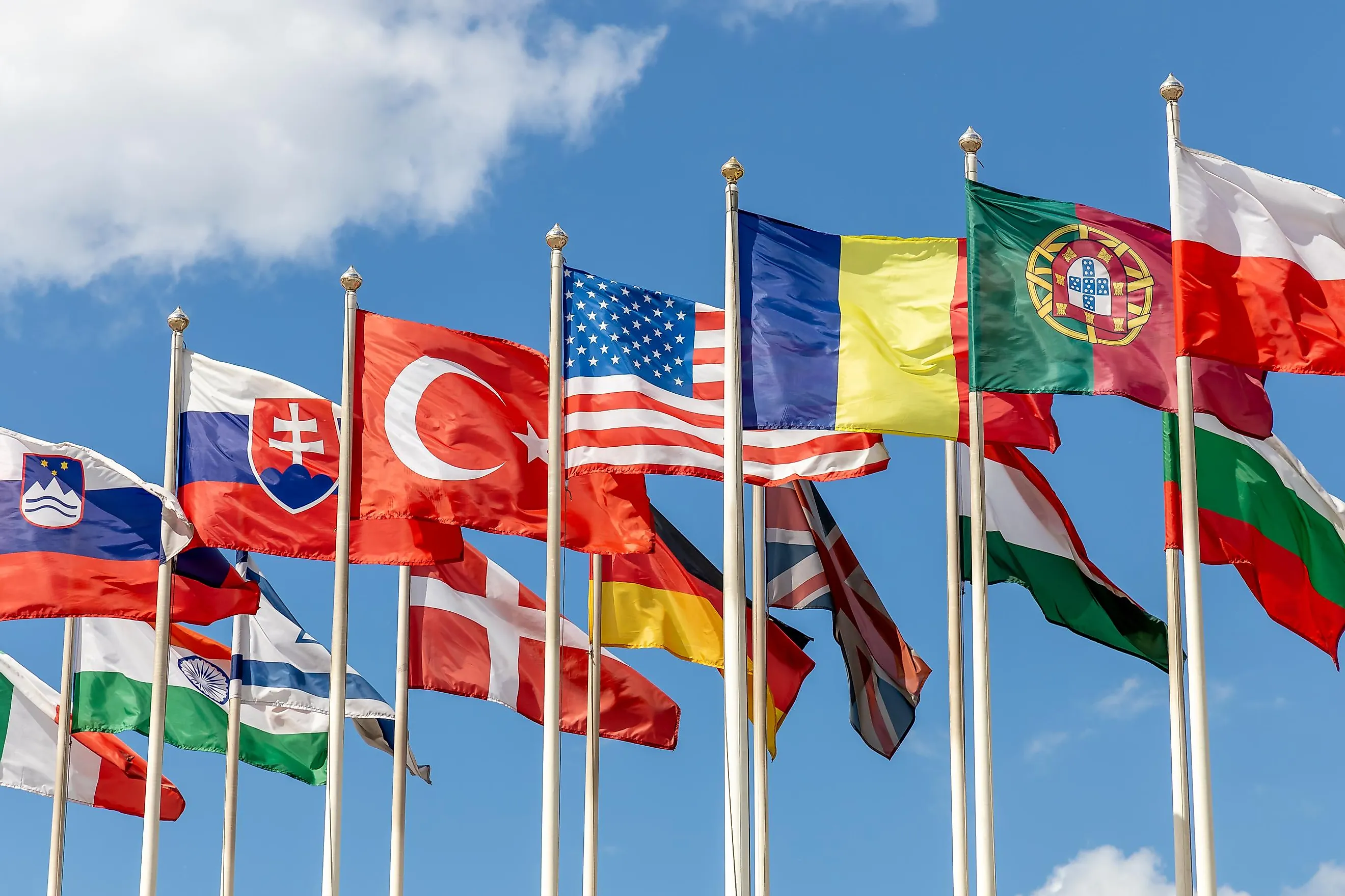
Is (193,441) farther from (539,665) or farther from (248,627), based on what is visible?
(539,665)

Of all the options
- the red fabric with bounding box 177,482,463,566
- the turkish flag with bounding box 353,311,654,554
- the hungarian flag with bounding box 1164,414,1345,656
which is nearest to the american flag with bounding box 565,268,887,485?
the turkish flag with bounding box 353,311,654,554

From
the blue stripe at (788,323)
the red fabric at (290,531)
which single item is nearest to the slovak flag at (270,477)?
the red fabric at (290,531)

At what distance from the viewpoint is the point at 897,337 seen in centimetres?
2816

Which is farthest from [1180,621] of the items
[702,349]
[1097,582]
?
[702,349]

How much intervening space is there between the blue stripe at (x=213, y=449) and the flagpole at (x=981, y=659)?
1071 centimetres

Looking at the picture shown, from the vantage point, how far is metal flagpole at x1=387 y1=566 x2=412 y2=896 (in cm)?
3122

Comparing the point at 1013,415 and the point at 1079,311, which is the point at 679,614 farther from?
the point at 1079,311

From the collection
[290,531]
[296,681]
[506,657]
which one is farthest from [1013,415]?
[296,681]

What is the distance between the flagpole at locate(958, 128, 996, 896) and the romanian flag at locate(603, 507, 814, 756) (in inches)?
249

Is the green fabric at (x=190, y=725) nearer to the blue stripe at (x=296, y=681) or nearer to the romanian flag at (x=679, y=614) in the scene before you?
the blue stripe at (x=296, y=681)

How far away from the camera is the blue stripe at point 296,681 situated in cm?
3422

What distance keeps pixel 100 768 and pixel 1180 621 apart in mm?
18255

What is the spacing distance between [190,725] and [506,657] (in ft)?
19.3

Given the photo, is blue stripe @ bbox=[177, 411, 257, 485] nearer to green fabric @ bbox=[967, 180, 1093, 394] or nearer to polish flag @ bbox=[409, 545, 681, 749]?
polish flag @ bbox=[409, 545, 681, 749]
